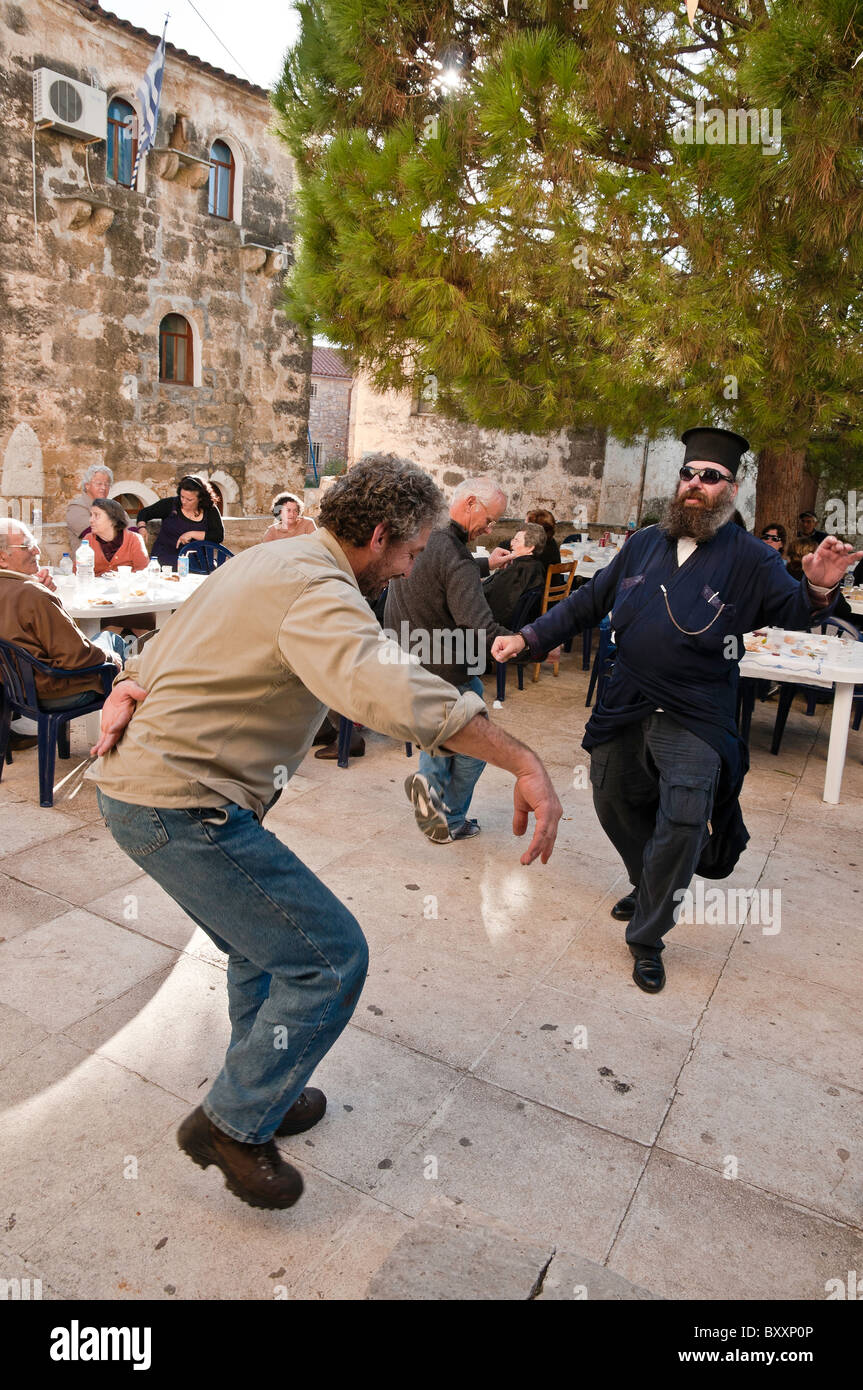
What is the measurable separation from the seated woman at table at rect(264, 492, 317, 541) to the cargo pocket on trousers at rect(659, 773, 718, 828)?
4.27 meters

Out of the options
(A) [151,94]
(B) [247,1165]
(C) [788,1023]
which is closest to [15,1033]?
(B) [247,1165]

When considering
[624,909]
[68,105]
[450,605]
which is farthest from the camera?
[68,105]

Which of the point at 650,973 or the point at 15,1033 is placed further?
the point at 650,973

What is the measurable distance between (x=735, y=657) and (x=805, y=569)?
49 cm

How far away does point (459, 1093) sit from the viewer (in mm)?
2793

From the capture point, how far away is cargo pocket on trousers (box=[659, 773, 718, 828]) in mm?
3336

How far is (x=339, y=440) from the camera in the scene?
4128 centimetres

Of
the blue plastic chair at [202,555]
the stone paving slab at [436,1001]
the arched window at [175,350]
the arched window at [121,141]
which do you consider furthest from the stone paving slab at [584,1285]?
the arched window at [121,141]

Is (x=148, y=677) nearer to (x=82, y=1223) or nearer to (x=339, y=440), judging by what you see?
(x=82, y=1223)

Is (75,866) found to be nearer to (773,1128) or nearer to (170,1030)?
(170,1030)

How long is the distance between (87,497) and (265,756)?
704cm

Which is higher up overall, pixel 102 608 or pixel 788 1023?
pixel 102 608

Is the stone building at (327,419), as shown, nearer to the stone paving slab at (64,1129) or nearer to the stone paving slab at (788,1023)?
the stone paving slab at (788,1023)

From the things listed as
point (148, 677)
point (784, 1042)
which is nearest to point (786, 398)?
point (784, 1042)
